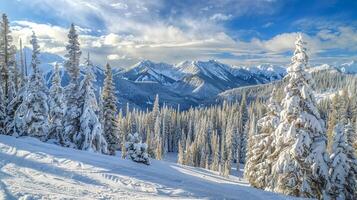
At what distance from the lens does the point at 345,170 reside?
98.1 feet

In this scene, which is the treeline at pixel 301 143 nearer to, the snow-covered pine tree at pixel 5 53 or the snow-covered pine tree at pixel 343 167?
the snow-covered pine tree at pixel 343 167

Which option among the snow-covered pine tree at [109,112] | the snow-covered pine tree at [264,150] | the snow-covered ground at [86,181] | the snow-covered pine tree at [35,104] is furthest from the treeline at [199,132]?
the snow-covered ground at [86,181]

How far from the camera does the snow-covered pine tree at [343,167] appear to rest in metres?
29.7

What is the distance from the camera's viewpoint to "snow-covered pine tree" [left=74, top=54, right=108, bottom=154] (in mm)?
36125

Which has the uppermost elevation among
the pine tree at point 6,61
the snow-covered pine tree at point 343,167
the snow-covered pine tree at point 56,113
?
the pine tree at point 6,61

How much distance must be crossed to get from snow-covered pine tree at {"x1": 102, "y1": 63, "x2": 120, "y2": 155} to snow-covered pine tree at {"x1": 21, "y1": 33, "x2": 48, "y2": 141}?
9.46 metres

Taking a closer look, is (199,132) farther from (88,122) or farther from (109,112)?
(88,122)

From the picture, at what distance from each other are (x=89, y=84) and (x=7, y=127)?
9.94 metres

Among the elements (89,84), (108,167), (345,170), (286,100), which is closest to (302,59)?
(286,100)

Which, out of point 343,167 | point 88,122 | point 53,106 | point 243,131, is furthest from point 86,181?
point 243,131

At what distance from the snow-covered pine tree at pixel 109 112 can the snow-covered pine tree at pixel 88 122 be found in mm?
7099

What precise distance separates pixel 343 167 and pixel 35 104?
29.6 meters

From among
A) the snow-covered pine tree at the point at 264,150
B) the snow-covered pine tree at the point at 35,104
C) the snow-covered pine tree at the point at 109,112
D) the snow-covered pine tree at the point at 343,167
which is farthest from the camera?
the snow-covered pine tree at the point at 109,112

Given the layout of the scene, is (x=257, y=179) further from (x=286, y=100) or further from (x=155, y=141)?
(x=155, y=141)
